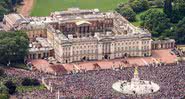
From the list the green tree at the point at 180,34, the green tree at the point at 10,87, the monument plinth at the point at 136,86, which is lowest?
the monument plinth at the point at 136,86

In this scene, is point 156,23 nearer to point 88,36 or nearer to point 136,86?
point 88,36

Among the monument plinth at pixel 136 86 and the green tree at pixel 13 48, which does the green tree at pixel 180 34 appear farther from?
the green tree at pixel 13 48

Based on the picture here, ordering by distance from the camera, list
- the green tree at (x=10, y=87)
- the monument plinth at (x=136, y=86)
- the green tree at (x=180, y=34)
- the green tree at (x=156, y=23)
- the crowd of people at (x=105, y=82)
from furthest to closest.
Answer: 1. the green tree at (x=156, y=23)
2. the green tree at (x=180, y=34)
3. the monument plinth at (x=136, y=86)
4. the green tree at (x=10, y=87)
5. the crowd of people at (x=105, y=82)

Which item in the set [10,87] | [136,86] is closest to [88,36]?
[136,86]

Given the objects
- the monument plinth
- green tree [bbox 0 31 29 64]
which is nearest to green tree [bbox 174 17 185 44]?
the monument plinth

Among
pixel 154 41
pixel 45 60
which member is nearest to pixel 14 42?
pixel 45 60

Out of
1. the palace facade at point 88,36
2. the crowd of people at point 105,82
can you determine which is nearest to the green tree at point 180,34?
the palace facade at point 88,36
